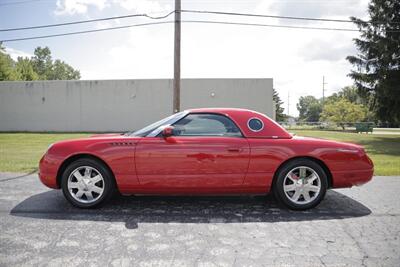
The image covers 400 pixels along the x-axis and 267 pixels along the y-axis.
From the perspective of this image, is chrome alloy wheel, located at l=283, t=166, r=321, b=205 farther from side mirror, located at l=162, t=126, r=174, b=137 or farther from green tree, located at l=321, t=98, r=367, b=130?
green tree, located at l=321, t=98, r=367, b=130

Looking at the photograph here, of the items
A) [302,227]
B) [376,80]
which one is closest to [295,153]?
[302,227]

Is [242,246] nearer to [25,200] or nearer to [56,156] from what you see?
[56,156]

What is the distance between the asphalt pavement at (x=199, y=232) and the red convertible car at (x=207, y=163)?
311mm

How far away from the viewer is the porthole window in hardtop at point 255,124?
4.44 meters

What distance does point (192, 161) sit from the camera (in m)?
4.27

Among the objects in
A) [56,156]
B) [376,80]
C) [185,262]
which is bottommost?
[185,262]

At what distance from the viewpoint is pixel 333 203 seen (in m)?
4.73

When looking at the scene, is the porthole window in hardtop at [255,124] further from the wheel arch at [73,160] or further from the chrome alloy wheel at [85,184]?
the chrome alloy wheel at [85,184]

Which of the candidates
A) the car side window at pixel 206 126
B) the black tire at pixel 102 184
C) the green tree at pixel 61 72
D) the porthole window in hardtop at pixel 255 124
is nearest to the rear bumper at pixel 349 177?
the porthole window in hardtop at pixel 255 124

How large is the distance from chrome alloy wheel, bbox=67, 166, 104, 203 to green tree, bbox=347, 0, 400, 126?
823 inches

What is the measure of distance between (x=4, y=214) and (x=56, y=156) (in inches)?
37.7

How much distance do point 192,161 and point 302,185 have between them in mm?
1547

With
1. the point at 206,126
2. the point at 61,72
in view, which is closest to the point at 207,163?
the point at 206,126

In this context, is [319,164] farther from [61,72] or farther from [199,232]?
[61,72]
